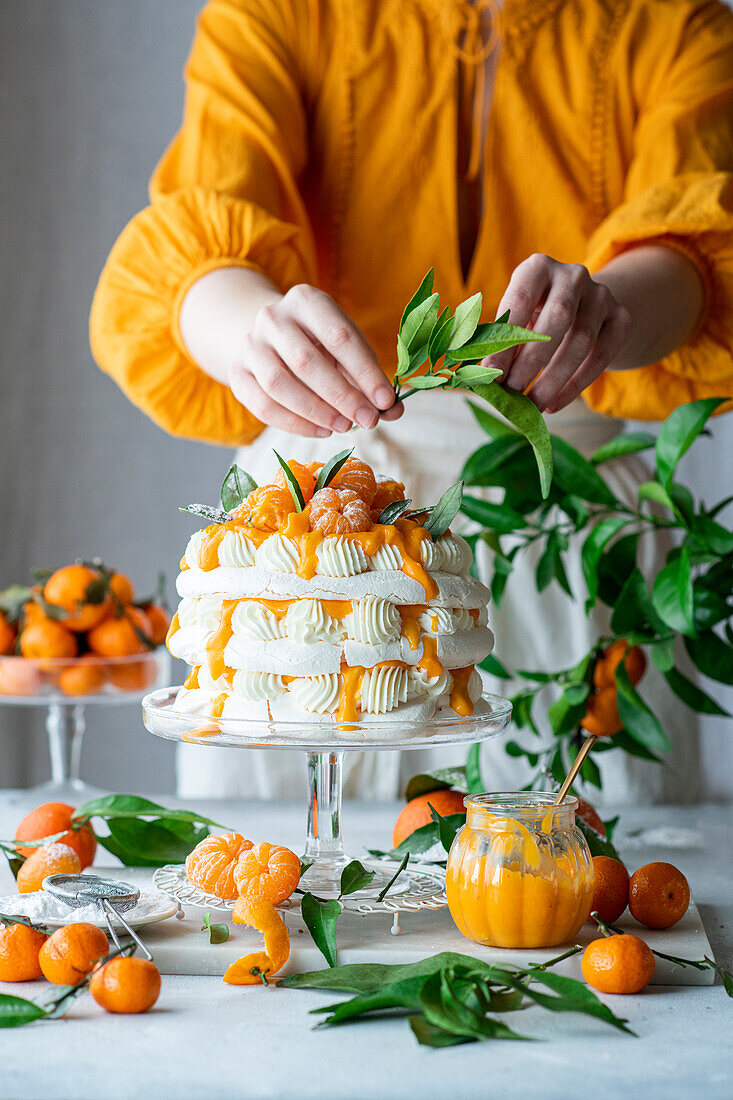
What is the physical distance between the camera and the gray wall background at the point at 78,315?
2154 millimetres

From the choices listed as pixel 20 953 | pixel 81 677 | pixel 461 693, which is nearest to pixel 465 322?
pixel 461 693

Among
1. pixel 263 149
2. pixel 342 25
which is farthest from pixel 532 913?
pixel 342 25

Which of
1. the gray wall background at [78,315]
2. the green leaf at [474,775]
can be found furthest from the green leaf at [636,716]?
the gray wall background at [78,315]

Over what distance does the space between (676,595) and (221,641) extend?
14.4 inches

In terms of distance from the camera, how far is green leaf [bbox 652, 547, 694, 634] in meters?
0.87

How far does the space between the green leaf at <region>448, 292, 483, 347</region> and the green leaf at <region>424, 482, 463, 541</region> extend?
0.09 metres

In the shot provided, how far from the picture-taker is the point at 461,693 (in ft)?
2.53

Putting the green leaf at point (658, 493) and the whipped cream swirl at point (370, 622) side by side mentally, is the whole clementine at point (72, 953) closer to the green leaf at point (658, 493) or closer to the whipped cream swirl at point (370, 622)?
the whipped cream swirl at point (370, 622)

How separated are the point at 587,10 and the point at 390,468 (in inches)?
22.5

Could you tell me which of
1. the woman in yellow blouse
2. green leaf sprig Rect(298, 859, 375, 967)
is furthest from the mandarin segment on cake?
the woman in yellow blouse

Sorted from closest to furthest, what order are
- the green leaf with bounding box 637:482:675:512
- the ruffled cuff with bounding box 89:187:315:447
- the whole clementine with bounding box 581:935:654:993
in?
the whole clementine with bounding box 581:935:654:993
the green leaf with bounding box 637:482:675:512
the ruffled cuff with bounding box 89:187:315:447

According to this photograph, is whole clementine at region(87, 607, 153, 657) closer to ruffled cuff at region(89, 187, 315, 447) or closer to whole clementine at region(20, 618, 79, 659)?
whole clementine at region(20, 618, 79, 659)

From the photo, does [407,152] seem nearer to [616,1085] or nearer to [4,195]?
[616,1085]

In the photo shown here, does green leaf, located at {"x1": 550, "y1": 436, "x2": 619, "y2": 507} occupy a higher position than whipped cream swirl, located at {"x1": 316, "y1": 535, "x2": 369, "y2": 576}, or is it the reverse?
green leaf, located at {"x1": 550, "y1": 436, "x2": 619, "y2": 507}
